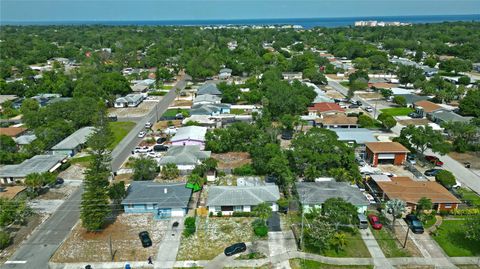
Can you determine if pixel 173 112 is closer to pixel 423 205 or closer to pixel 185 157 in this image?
pixel 185 157

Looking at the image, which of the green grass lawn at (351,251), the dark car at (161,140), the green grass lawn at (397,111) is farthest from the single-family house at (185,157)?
the green grass lawn at (397,111)

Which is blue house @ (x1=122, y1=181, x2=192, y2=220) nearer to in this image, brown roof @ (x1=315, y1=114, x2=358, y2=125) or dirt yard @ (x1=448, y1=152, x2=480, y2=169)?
brown roof @ (x1=315, y1=114, x2=358, y2=125)

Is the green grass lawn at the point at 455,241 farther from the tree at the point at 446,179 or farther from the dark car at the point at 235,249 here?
the dark car at the point at 235,249

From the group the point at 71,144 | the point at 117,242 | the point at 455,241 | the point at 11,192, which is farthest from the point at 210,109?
the point at 455,241

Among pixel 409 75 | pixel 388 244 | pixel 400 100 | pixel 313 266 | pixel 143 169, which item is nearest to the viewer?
pixel 313 266

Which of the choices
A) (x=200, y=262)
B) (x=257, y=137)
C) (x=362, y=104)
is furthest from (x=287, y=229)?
(x=362, y=104)

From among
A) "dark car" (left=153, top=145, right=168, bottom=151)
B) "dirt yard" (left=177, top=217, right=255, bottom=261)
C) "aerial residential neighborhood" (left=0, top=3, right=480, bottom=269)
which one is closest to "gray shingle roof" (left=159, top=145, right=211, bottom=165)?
"aerial residential neighborhood" (left=0, top=3, right=480, bottom=269)

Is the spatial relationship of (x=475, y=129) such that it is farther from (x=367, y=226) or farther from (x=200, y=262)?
(x=200, y=262)
